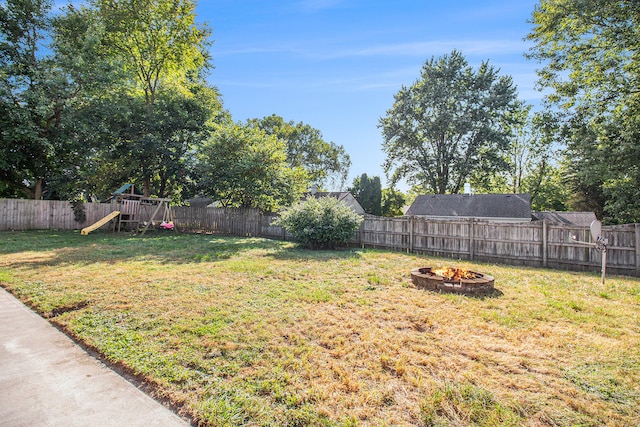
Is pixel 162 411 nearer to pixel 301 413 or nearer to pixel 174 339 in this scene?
pixel 301 413

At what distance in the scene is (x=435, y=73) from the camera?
26.3m

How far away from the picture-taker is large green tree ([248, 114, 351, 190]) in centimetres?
3894

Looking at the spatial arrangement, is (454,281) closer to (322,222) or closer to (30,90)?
(322,222)

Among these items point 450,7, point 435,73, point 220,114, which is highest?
point 435,73

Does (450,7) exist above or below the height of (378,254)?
above

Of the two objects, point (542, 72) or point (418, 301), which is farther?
point (542, 72)

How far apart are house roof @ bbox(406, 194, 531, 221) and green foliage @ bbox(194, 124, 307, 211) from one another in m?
13.7

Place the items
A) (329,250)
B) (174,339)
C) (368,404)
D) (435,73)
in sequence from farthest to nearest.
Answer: (435,73) → (329,250) → (174,339) → (368,404)

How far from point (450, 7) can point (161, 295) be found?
29.4 ft

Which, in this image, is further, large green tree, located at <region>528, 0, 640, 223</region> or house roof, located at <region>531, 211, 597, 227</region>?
house roof, located at <region>531, 211, 597, 227</region>

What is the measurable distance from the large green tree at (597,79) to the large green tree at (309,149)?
24844mm

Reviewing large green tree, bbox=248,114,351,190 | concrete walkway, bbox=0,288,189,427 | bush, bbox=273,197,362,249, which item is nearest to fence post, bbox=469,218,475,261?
bush, bbox=273,197,362,249

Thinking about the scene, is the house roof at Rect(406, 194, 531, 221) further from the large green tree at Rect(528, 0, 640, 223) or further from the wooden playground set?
the wooden playground set

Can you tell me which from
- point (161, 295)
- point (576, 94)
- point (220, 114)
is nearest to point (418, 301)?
point (161, 295)
